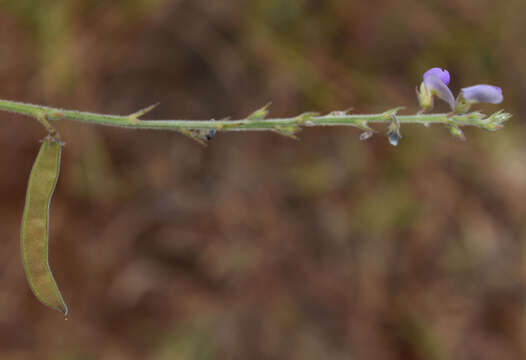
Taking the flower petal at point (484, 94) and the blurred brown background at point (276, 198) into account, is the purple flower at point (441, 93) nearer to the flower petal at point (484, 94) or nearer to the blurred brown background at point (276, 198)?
the flower petal at point (484, 94)

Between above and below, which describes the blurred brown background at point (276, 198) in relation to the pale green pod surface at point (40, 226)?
above

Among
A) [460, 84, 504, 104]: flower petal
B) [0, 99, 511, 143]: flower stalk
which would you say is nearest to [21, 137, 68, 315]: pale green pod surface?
[0, 99, 511, 143]: flower stalk

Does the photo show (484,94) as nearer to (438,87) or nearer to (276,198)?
(438,87)

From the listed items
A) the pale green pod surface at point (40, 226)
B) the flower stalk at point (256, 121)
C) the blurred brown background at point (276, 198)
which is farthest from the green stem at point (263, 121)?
the blurred brown background at point (276, 198)

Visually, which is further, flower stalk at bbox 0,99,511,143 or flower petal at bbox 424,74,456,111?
flower petal at bbox 424,74,456,111

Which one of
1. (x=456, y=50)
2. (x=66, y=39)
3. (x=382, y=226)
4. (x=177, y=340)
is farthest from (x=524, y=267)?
(x=66, y=39)

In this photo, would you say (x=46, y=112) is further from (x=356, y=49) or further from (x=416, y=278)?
(x=416, y=278)

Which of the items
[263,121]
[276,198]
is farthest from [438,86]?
[276,198]

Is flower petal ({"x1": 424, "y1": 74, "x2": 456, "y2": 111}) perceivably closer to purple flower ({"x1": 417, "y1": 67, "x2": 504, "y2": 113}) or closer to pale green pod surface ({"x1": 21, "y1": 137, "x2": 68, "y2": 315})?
Result: purple flower ({"x1": 417, "y1": 67, "x2": 504, "y2": 113})
